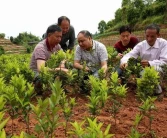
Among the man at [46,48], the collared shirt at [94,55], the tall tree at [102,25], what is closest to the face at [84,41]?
the collared shirt at [94,55]

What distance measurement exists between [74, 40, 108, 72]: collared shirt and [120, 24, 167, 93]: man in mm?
328

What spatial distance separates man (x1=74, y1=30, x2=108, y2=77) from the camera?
4.86m

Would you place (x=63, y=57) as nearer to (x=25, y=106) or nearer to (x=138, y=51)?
(x=138, y=51)

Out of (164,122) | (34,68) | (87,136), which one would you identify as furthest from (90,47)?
(87,136)

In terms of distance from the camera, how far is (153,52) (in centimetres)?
504

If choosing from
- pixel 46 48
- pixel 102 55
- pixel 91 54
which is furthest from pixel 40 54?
pixel 102 55

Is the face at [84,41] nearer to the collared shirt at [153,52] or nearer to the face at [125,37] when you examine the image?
the collared shirt at [153,52]

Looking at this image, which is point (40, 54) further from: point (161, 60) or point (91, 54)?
point (161, 60)

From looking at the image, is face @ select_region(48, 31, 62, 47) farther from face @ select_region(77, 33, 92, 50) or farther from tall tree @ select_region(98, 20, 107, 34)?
tall tree @ select_region(98, 20, 107, 34)

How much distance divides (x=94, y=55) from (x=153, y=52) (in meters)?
0.93

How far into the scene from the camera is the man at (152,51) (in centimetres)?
473

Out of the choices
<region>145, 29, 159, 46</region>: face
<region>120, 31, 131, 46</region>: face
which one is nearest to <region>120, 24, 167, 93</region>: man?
<region>145, 29, 159, 46</region>: face

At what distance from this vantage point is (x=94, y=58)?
5109 millimetres

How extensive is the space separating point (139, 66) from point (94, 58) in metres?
0.77
